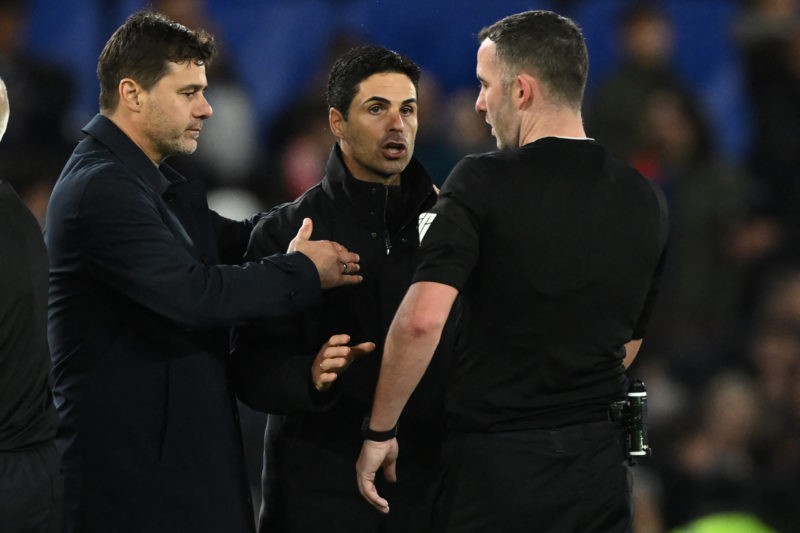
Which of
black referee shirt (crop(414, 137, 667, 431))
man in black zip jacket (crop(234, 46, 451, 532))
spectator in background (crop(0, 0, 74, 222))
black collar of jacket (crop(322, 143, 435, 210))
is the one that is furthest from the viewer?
spectator in background (crop(0, 0, 74, 222))

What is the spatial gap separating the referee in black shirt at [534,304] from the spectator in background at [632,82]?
13.0ft

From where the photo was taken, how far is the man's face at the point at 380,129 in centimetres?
350

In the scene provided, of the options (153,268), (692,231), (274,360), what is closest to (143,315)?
(153,268)

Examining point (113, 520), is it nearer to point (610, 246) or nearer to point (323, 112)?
point (610, 246)

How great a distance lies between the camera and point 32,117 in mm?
6629

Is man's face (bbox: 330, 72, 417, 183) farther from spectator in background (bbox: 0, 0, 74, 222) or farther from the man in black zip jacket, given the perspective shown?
spectator in background (bbox: 0, 0, 74, 222)

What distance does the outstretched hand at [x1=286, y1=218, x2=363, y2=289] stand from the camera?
128 inches

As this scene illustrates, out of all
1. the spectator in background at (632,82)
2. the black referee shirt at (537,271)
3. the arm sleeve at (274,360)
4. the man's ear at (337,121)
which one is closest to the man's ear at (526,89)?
the black referee shirt at (537,271)

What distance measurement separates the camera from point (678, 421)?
6.27 meters

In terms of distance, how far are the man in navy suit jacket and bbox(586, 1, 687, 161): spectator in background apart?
4020 mm

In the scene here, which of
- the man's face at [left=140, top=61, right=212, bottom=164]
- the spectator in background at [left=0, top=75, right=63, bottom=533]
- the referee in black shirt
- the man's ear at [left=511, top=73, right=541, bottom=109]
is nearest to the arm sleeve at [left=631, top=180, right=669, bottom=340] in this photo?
the referee in black shirt

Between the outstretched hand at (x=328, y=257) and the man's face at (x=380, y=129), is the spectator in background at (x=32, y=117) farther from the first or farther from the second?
the outstretched hand at (x=328, y=257)

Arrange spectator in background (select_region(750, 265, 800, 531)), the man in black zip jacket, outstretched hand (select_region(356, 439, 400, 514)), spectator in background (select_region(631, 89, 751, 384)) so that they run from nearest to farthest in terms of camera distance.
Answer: outstretched hand (select_region(356, 439, 400, 514)), the man in black zip jacket, spectator in background (select_region(750, 265, 800, 531)), spectator in background (select_region(631, 89, 751, 384))

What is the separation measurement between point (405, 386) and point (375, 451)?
0.21m
